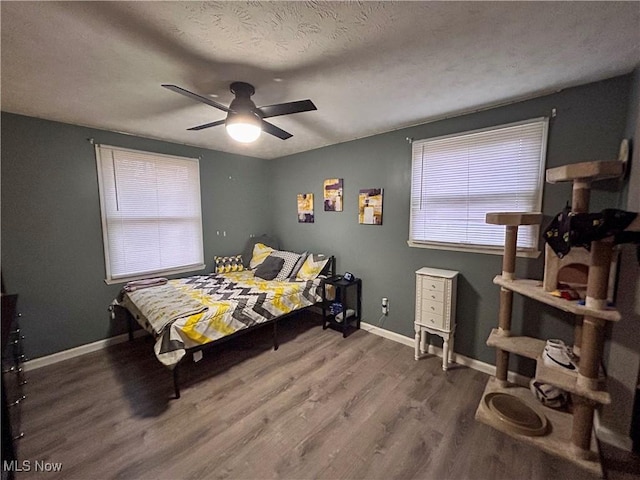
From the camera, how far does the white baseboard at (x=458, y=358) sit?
2305mm

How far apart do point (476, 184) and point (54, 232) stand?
4262 millimetres

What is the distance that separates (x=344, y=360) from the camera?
2695 millimetres

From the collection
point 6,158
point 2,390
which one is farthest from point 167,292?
point 6,158

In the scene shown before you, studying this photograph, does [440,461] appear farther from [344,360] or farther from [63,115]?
[63,115]

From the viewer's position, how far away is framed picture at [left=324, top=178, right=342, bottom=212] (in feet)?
11.7

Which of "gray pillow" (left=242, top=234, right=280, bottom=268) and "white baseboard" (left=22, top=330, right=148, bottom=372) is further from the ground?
"gray pillow" (left=242, top=234, right=280, bottom=268)

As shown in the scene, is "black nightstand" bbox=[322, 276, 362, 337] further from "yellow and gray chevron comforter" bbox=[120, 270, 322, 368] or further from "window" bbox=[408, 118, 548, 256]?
"window" bbox=[408, 118, 548, 256]

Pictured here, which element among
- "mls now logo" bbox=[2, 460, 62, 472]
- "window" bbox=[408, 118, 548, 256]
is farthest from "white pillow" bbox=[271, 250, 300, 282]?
"mls now logo" bbox=[2, 460, 62, 472]

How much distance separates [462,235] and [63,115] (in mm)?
4084

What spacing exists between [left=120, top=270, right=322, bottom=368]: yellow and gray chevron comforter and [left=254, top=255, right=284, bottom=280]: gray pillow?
0.38 ft

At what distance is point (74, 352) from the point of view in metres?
2.77

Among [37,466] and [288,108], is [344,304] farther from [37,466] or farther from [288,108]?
[37,466]

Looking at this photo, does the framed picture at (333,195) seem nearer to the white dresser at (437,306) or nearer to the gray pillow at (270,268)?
the gray pillow at (270,268)

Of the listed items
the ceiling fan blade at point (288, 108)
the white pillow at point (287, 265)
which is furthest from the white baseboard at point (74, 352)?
the ceiling fan blade at point (288, 108)
